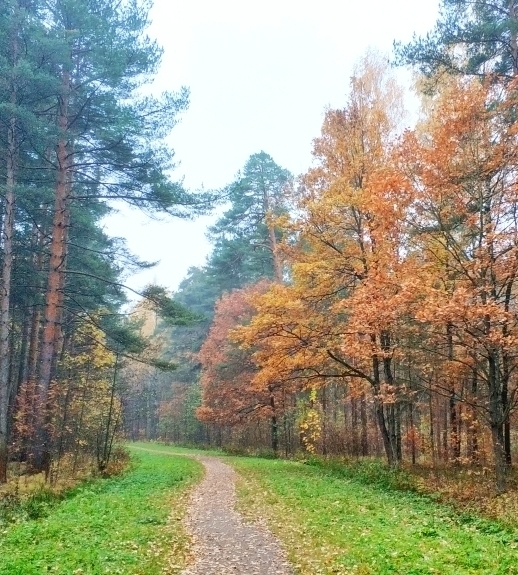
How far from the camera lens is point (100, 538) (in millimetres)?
7488

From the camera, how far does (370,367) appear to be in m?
18.1

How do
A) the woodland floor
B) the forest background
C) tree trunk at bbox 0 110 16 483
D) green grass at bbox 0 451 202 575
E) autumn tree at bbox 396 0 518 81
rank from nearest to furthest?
green grass at bbox 0 451 202 575
the woodland floor
the forest background
tree trunk at bbox 0 110 16 483
autumn tree at bbox 396 0 518 81

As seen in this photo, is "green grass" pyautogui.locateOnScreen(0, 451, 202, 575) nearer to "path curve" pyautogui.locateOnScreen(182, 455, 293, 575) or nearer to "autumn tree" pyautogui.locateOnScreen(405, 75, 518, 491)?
"path curve" pyautogui.locateOnScreen(182, 455, 293, 575)

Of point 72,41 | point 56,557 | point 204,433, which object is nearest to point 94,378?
→ point 72,41

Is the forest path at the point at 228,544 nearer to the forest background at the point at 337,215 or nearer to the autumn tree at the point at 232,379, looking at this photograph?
the forest background at the point at 337,215

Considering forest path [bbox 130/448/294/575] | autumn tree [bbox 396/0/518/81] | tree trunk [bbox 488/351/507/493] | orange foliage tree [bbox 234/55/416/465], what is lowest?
forest path [bbox 130/448/294/575]

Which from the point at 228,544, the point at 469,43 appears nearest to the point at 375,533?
the point at 228,544

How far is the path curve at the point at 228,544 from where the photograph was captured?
6609 mm

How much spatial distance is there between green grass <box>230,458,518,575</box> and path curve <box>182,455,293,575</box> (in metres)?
0.30

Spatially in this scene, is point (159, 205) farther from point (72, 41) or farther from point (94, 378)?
point (94, 378)

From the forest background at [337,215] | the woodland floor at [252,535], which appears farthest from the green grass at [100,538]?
the forest background at [337,215]

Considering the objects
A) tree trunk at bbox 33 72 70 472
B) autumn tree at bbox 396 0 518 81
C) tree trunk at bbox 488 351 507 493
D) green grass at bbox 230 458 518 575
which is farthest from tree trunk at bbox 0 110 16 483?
tree trunk at bbox 488 351 507 493

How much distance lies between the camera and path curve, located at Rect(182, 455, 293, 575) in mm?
6609

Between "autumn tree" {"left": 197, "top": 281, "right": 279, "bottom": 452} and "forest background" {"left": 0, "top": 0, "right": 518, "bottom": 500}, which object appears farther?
"autumn tree" {"left": 197, "top": 281, "right": 279, "bottom": 452}
